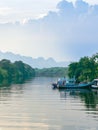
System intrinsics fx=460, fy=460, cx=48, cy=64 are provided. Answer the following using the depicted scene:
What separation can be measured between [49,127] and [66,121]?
475 centimetres

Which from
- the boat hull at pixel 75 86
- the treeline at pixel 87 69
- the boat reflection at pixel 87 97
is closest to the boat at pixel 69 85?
the boat hull at pixel 75 86

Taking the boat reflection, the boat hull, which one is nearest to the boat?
the boat hull

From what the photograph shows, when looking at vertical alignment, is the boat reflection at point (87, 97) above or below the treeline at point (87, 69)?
below

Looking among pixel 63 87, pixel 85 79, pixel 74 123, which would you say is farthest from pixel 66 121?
pixel 85 79

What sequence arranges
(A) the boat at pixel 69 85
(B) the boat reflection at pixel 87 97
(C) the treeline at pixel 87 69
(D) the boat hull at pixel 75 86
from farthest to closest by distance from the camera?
1. (C) the treeline at pixel 87 69
2. (A) the boat at pixel 69 85
3. (D) the boat hull at pixel 75 86
4. (B) the boat reflection at pixel 87 97

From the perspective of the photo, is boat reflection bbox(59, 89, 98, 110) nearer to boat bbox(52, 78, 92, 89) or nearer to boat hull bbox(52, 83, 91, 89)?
boat hull bbox(52, 83, 91, 89)

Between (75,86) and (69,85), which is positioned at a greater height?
(69,85)

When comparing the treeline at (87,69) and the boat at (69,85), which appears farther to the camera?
the treeline at (87,69)

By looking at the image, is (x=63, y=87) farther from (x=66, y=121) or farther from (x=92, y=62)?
(x=66, y=121)

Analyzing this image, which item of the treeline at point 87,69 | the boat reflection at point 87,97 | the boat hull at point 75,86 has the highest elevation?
the treeline at point 87,69

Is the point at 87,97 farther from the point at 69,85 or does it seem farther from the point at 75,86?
the point at 69,85

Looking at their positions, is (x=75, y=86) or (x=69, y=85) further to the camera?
(x=69, y=85)

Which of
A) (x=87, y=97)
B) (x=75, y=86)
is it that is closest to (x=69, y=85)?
(x=75, y=86)

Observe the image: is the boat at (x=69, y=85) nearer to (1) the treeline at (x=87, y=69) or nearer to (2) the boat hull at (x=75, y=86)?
(2) the boat hull at (x=75, y=86)
